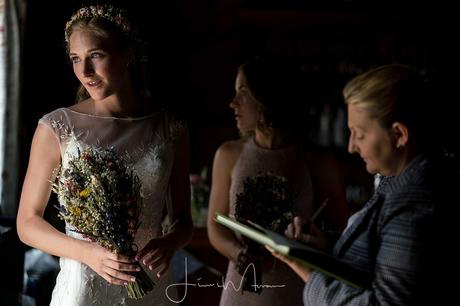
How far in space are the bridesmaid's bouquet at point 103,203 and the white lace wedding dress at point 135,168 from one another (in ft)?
0.43

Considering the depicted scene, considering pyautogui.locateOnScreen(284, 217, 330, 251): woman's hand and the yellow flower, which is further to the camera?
the yellow flower

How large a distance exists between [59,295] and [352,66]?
11.4 ft

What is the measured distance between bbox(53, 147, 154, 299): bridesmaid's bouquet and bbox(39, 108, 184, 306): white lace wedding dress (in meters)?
0.13

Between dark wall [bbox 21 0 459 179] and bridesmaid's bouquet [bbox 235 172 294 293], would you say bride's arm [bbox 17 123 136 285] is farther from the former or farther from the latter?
dark wall [bbox 21 0 459 179]

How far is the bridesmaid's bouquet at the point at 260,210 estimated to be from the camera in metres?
2.62

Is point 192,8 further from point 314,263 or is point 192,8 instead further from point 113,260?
point 314,263

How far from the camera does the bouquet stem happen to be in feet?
7.06

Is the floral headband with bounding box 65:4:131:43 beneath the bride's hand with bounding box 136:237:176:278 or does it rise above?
above

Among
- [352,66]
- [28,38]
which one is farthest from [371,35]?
[28,38]

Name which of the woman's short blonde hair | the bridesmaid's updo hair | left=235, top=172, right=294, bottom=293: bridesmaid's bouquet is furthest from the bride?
the woman's short blonde hair

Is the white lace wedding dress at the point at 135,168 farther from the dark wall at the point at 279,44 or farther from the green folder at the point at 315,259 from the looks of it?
the dark wall at the point at 279,44

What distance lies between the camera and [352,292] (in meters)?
1.63

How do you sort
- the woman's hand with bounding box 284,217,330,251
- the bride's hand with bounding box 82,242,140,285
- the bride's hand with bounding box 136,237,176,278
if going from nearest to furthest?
the woman's hand with bounding box 284,217,330,251, the bride's hand with bounding box 82,242,140,285, the bride's hand with bounding box 136,237,176,278

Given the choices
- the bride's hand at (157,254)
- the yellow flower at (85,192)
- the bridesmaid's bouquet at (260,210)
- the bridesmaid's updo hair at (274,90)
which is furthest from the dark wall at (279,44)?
the yellow flower at (85,192)
